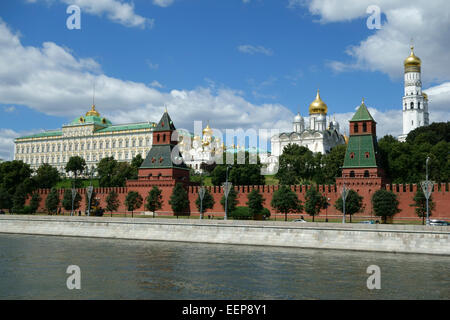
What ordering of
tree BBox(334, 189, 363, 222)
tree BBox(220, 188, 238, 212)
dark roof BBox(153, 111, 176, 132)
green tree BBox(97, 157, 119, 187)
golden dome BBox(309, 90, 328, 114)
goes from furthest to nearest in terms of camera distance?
golden dome BBox(309, 90, 328, 114)
green tree BBox(97, 157, 119, 187)
dark roof BBox(153, 111, 176, 132)
tree BBox(220, 188, 238, 212)
tree BBox(334, 189, 363, 222)

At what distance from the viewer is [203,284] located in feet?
64.3

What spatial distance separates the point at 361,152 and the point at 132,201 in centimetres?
2443

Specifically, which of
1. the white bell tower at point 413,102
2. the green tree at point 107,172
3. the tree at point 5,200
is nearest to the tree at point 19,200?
the tree at point 5,200

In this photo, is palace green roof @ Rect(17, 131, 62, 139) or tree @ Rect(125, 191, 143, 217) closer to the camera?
tree @ Rect(125, 191, 143, 217)

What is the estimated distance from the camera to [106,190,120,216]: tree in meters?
51.2

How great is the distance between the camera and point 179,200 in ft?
154

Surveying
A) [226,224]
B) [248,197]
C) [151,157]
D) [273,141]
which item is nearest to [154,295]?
[226,224]

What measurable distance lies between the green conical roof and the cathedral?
4160 centimetres

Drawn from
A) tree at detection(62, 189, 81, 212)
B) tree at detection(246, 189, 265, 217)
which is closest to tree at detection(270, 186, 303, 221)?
tree at detection(246, 189, 265, 217)

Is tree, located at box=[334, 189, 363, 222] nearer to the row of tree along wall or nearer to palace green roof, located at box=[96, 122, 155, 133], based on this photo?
the row of tree along wall

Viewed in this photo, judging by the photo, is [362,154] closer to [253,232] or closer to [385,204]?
[385,204]

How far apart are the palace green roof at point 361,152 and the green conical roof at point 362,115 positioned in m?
1.83

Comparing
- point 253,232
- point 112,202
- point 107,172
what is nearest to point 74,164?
point 107,172

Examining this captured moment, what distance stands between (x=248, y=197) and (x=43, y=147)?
8593 cm
